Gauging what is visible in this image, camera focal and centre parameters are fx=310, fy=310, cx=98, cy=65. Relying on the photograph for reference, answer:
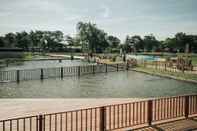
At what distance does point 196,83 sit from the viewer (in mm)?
26188

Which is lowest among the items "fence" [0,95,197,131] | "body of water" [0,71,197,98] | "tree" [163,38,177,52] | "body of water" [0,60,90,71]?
"body of water" [0,71,197,98]

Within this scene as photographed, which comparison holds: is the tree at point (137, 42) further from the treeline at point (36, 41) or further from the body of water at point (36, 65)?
the body of water at point (36, 65)

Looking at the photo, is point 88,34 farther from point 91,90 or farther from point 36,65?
point 91,90

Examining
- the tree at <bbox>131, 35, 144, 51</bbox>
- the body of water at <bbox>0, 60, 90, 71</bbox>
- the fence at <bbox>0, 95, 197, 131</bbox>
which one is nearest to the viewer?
the fence at <bbox>0, 95, 197, 131</bbox>

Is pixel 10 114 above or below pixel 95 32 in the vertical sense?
below

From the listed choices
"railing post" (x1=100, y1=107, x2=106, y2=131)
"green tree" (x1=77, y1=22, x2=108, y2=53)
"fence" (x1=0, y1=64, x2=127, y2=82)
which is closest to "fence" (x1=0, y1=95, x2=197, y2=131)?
"railing post" (x1=100, y1=107, x2=106, y2=131)

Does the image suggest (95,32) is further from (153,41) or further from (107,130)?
(107,130)

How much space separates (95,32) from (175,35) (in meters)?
45.2

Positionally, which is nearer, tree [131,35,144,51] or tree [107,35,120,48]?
tree [131,35,144,51]

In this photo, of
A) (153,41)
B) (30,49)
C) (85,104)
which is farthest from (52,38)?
(85,104)

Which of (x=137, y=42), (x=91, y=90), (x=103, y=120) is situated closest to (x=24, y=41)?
(x=137, y=42)

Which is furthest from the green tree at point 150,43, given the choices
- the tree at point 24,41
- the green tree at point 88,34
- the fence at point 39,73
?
the fence at point 39,73

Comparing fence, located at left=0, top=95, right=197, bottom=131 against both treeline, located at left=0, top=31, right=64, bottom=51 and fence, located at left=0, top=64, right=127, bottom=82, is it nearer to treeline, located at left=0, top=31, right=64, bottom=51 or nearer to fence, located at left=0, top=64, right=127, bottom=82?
fence, located at left=0, top=64, right=127, bottom=82

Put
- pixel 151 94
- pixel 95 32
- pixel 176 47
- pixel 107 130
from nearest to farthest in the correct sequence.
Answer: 1. pixel 107 130
2. pixel 151 94
3. pixel 95 32
4. pixel 176 47
